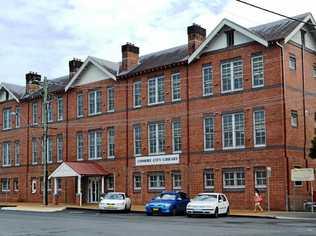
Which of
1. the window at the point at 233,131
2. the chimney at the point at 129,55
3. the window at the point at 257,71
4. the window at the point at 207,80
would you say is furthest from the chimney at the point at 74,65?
the window at the point at 257,71

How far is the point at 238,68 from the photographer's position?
39000mm

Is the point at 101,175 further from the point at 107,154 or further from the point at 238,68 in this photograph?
the point at 238,68

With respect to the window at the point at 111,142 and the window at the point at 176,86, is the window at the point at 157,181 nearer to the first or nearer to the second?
the window at the point at 111,142

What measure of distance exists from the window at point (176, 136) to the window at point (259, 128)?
21.2ft

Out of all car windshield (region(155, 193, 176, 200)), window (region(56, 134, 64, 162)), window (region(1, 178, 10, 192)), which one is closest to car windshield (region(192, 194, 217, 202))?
car windshield (region(155, 193, 176, 200))

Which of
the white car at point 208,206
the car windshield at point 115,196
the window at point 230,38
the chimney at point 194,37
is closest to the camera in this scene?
the white car at point 208,206

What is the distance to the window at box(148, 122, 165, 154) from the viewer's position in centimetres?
4347

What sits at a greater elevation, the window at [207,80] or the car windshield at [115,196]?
the window at [207,80]

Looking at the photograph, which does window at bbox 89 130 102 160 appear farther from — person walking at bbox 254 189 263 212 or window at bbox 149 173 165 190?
person walking at bbox 254 189 263 212

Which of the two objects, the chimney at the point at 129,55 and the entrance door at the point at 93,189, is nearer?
the chimney at the point at 129,55

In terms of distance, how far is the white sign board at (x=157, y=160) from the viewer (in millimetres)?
42250

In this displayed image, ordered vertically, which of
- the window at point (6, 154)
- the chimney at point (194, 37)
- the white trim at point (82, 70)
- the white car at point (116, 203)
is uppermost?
the chimney at point (194, 37)

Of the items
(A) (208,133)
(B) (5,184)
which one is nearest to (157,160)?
(A) (208,133)

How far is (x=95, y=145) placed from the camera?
4875 centimetres
